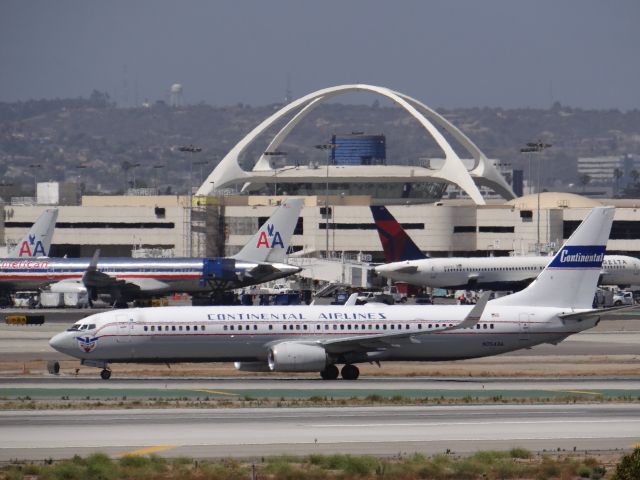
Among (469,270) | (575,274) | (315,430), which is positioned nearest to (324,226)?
(469,270)

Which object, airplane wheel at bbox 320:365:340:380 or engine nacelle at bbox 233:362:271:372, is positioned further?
engine nacelle at bbox 233:362:271:372

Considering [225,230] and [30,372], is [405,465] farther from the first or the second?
[225,230]

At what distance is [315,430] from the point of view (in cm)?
4459

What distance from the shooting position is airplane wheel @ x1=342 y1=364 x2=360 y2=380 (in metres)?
62.7

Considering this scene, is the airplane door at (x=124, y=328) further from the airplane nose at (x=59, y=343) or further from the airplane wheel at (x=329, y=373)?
the airplane wheel at (x=329, y=373)

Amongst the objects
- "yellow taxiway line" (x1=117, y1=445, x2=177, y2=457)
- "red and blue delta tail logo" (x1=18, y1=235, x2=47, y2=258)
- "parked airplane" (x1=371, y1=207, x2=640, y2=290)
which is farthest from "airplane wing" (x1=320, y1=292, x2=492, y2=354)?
"red and blue delta tail logo" (x1=18, y1=235, x2=47, y2=258)

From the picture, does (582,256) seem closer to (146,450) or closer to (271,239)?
(146,450)

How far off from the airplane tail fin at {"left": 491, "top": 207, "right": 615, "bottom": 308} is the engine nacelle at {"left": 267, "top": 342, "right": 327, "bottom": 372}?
9727 mm

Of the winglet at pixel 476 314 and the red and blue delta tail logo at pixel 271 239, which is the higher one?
the red and blue delta tail logo at pixel 271 239

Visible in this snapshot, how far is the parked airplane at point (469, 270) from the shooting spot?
435 ft

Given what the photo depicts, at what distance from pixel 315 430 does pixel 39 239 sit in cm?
10188

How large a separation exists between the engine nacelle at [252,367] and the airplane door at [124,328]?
17.7ft

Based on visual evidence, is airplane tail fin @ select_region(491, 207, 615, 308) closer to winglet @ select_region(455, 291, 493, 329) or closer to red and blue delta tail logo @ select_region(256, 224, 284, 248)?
winglet @ select_region(455, 291, 493, 329)

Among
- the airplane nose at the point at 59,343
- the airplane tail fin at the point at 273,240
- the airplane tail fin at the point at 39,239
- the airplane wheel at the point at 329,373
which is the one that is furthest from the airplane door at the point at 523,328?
the airplane tail fin at the point at 39,239
